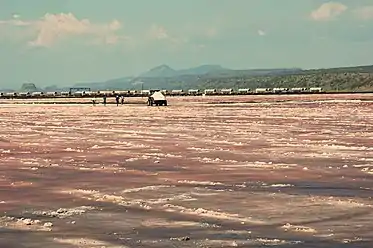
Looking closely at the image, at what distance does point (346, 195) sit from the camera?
44.2ft

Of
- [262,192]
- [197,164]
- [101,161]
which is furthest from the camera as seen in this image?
[101,161]

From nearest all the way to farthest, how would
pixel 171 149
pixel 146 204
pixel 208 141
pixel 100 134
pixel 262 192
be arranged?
pixel 146 204 → pixel 262 192 → pixel 171 149 → pixel 208 141 → pixel 100 134

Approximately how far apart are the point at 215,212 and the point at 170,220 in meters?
1.02

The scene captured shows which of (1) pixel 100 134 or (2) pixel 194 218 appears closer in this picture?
(2) pixel 194 218

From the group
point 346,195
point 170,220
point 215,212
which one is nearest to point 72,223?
point 170,220

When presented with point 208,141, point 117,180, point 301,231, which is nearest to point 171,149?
point 208,141

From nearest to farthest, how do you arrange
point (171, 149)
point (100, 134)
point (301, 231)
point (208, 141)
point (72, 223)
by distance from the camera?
point (301, 231) → point (72, 223) → point (171, 149) → point (208, 141) → point (100, 134)

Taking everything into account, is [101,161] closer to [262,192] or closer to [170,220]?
[262,192]

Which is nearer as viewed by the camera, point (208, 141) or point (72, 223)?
point (72, 223)

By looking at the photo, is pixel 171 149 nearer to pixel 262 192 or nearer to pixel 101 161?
pixel 101 161

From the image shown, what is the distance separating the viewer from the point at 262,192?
14.0 meters

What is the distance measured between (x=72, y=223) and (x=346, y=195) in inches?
210

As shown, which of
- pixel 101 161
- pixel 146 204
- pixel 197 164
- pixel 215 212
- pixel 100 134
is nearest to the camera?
pixel 215 212

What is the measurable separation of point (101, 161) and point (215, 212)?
9.64 meters
